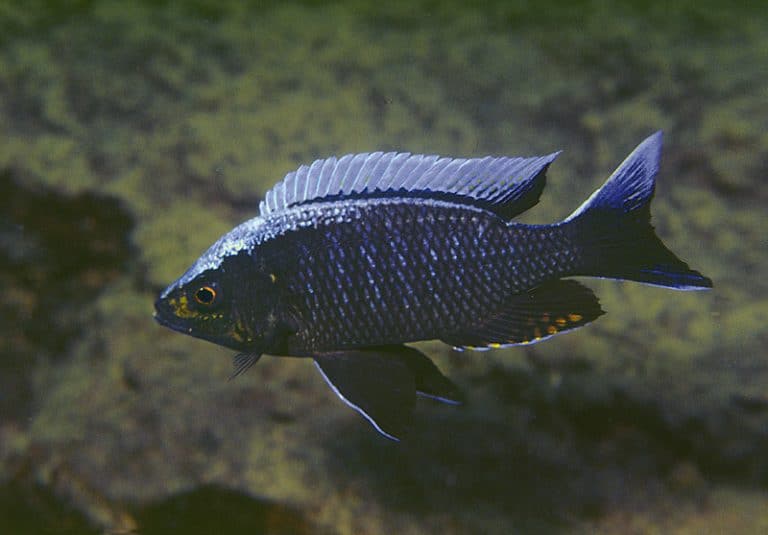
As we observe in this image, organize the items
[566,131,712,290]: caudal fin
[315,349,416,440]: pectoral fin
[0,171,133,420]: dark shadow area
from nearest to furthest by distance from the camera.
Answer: [566,131,712,290]: caudal fin, [315,349,416,440]: pectoral fin, [0,171,133,420]: dark shadow area

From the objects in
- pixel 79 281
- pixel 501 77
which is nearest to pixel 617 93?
pixel 501 77

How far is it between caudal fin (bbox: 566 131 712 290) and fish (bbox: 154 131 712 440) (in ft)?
0.06

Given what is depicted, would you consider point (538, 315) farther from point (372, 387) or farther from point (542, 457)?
point (542, 457)

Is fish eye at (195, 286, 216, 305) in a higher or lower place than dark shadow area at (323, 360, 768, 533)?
higher

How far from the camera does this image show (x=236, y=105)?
2.67 m

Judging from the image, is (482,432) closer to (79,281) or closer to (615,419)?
(615,419)

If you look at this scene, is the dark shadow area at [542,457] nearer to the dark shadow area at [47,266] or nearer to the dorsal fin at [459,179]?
the dorsal fin at [459,179]

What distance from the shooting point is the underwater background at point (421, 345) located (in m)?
1.99

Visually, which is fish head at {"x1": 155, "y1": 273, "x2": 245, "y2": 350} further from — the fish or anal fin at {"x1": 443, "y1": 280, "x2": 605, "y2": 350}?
anal fin at {"x1": 443, "y1": 280, "x2": 605, "y2": 350}

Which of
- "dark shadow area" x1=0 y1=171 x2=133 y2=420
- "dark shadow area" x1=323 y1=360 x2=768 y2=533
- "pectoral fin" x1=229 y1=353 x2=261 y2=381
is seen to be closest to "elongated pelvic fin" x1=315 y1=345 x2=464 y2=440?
"pectoral fin" x1=229 y1=353 x2=261 y2=381

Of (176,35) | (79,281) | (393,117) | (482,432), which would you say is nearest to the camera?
(482,432)

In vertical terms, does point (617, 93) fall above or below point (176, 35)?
below

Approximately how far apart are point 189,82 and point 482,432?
5.99 feet

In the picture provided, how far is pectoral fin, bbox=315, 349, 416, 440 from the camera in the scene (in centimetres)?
145
